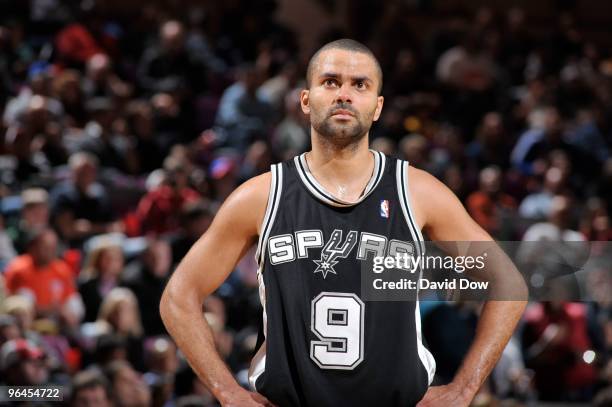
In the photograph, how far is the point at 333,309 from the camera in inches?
139

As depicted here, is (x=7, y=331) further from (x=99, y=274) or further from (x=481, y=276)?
(x=481, y=276)

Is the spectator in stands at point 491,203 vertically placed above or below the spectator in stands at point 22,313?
above

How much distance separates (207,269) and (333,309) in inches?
18.6

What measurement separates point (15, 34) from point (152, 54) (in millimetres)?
1484

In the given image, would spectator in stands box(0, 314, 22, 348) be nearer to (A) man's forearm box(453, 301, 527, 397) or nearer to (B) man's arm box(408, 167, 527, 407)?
(B) man's arm box(408, 167, 527, 407)

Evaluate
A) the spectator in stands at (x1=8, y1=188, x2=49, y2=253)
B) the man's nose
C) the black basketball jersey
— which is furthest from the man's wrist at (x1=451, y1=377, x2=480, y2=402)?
the spectator in stands at (x1=8, y1=188, x2=49, y2=253)

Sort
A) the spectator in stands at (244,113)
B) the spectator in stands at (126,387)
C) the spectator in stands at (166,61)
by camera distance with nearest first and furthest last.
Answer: the spectator in stands at (126,387), the spectator in stands at (244,113), the spectator in stands at (166,61)

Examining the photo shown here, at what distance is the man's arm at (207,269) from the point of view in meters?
3.63

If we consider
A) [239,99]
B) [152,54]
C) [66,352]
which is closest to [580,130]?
[239,99]

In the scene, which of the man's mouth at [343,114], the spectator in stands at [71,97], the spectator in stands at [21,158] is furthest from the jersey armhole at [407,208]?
the spectator in stands at [71,97]

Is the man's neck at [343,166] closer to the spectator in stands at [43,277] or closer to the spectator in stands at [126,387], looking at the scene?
A: the spectator in stands at [126,387]

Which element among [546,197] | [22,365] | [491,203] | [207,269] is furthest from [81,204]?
[207,269]

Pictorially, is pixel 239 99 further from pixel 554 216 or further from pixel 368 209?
pixel 368 209

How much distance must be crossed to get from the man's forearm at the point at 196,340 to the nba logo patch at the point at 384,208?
27.0 inches
